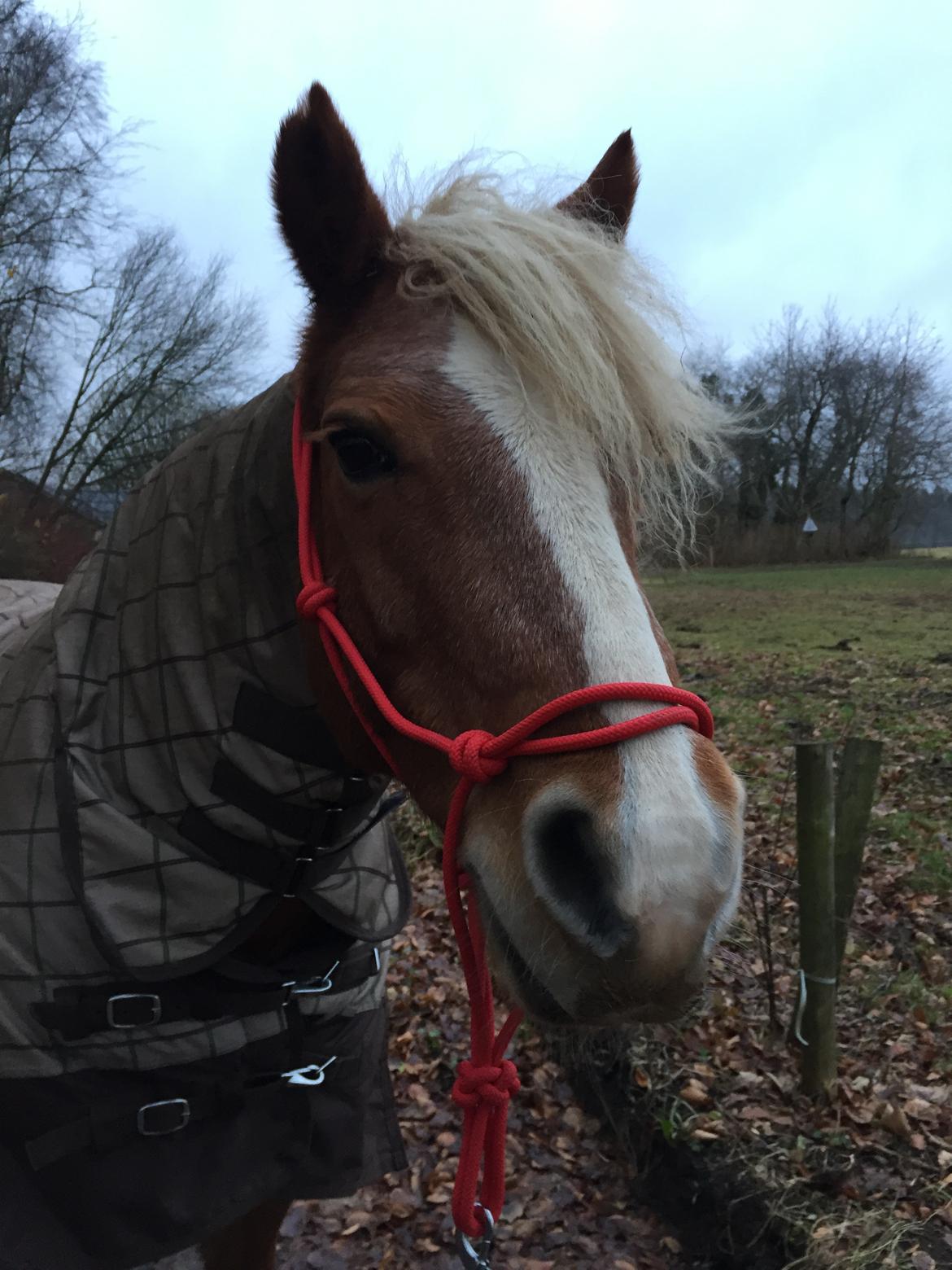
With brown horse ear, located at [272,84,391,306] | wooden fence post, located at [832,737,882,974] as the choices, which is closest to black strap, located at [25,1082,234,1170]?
brown horse ear, located at [272,84,391,306]

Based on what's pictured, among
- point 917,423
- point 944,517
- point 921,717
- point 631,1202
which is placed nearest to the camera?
point 631,1202

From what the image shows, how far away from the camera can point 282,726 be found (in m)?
1.54

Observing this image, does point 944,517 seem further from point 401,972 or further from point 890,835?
point 401,972

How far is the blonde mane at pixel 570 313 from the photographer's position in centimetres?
133

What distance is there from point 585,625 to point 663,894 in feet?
1.25

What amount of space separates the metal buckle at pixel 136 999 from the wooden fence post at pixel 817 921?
2567 millimetres

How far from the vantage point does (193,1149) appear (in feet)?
5.39

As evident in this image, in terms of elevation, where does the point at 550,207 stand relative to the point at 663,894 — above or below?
above

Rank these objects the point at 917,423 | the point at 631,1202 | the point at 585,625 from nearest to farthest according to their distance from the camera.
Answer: the point at 585,625, the point at 631,1202, the point at 917,423

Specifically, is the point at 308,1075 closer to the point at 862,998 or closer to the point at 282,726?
the point at 282,726

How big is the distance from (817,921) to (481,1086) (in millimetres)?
2199

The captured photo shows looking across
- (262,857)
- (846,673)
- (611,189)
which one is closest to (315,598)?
(262,857)

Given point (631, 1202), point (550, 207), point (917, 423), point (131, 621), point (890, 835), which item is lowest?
point (631, 1202)

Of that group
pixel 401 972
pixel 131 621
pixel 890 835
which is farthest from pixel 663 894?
pixel 890 835
